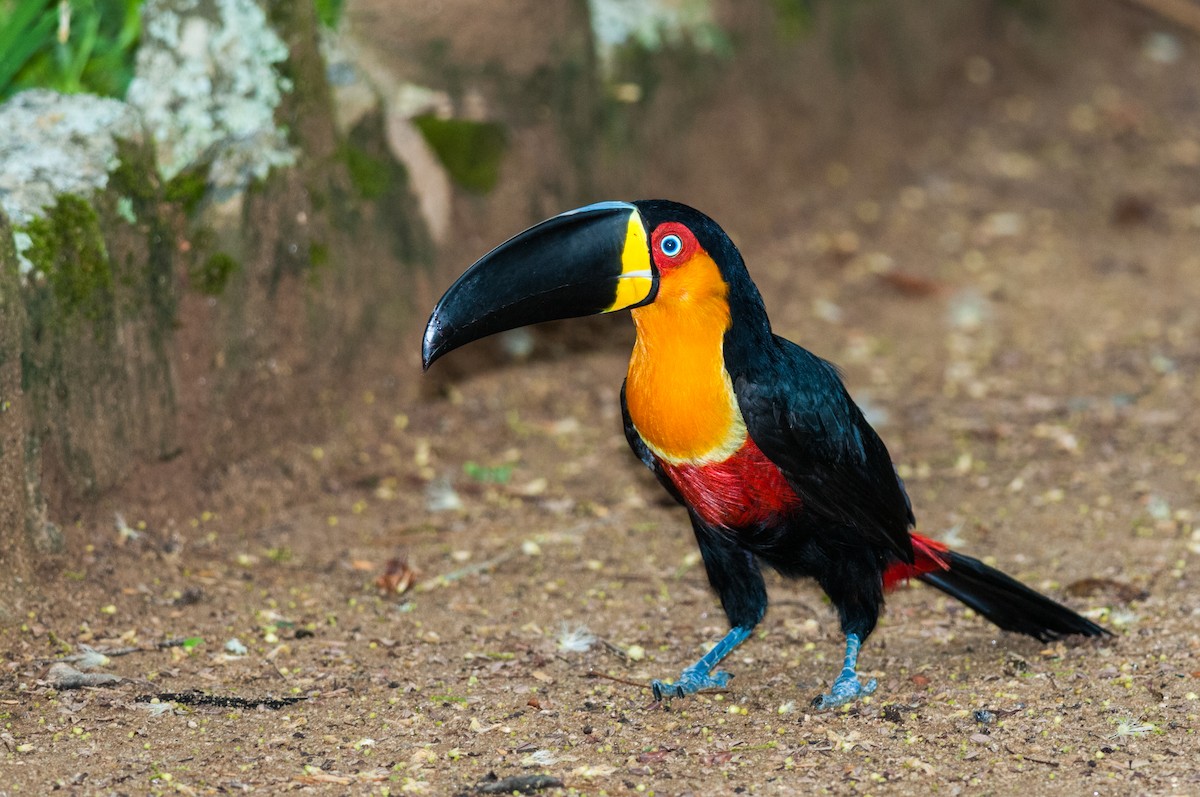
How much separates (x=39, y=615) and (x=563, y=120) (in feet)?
10.4

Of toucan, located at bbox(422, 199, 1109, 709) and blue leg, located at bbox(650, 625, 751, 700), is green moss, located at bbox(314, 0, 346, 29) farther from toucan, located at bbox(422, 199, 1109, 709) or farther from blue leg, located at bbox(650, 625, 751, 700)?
blue leg, located at bbox(650, 625, 751, 700)

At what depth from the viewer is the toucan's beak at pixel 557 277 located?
137 inches

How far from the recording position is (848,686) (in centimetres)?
367

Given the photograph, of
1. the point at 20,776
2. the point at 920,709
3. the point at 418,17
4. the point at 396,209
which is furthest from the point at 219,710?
the point at 418,17

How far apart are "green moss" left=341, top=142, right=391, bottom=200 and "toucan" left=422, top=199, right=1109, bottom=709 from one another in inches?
73.3

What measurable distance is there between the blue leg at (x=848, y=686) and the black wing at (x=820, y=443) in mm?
270

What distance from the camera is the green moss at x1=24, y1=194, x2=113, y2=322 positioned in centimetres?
404

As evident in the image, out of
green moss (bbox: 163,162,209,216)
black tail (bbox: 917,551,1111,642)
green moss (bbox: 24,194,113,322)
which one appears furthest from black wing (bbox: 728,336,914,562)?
green moss (bbox: 163,162,209,216)

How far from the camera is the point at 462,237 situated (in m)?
5.77

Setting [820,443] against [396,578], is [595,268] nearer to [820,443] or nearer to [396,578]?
[820,443]

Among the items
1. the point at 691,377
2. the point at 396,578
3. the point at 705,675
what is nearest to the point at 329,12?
the point at 396,578

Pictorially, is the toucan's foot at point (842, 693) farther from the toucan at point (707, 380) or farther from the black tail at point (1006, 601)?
the black tail at point (1006, 601)

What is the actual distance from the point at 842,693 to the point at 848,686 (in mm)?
29

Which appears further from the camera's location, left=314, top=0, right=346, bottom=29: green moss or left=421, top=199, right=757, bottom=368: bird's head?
left=314, top=0, right=346, bottom=29: green moss
